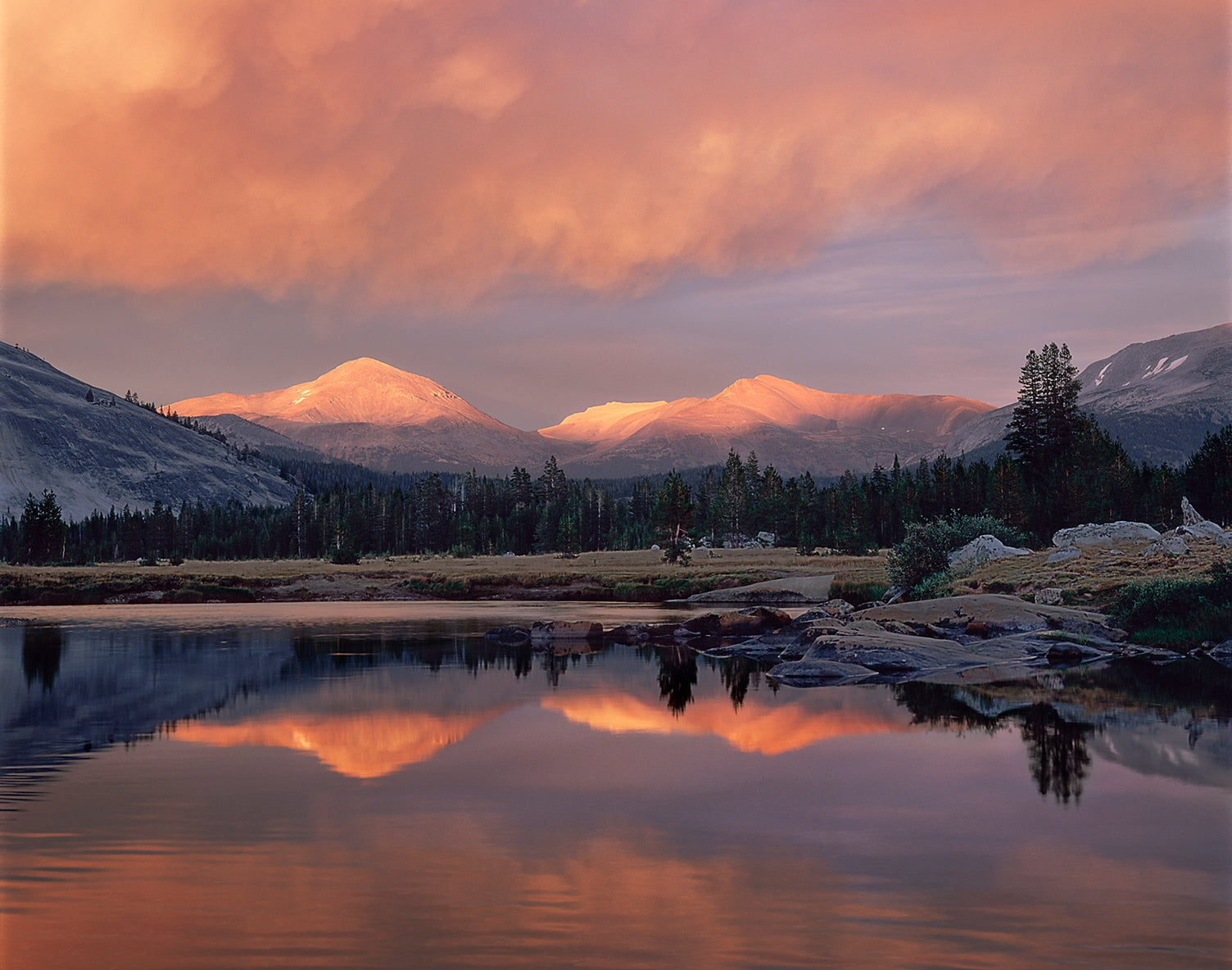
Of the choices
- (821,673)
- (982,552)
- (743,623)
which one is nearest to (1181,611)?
(821,673)

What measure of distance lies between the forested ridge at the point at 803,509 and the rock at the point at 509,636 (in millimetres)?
42657

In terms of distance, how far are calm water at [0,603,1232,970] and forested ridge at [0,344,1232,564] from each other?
57.7 m

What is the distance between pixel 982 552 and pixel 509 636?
113 feet

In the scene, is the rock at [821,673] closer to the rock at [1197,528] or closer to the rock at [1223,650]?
the rock at [1223,650]

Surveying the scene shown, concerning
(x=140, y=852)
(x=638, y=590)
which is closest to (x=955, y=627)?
(x=140, y=852)

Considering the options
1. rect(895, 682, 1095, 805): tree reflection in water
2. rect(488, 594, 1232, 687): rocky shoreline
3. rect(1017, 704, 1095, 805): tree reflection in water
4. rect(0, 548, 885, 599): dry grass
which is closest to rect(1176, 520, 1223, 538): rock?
rect(488, 594, 1232, 687): rocky shoreline

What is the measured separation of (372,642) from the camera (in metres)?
51.2

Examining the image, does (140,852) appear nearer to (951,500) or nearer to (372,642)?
(372,642)

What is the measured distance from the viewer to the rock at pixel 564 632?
168 feet

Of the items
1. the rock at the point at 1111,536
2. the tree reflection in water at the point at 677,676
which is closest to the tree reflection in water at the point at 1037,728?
the tree reflection in water at the point at 677,676

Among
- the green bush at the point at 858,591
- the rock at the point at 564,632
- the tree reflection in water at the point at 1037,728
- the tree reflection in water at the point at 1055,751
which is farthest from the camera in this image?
the green bush at the point at 858,591

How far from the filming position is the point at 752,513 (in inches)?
6319

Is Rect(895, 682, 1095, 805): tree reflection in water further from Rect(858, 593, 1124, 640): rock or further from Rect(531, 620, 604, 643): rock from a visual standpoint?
Rect(531, 620, 604, 643): rock

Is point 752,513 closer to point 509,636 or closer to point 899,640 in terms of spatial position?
point 509,636
